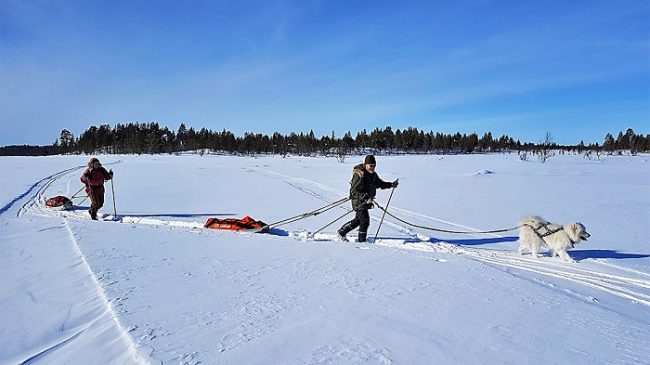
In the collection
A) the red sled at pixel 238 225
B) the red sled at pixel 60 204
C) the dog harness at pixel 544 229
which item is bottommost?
the red sled at pixel 60 204

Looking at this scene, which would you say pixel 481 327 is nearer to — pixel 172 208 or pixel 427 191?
pixel 172 208

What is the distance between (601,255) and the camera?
22.2 ft

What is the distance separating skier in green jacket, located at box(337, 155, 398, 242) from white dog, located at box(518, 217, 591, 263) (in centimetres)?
260

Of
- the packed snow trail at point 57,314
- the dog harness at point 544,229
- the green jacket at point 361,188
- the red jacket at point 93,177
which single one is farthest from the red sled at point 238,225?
the dog harness at point 544,229

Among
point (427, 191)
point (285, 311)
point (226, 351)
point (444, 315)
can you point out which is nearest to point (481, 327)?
point (444, 315)

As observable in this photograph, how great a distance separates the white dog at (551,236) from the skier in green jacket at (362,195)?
8.54ft

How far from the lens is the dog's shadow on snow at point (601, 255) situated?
21.6ft

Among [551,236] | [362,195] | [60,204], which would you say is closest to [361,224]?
[362,195]

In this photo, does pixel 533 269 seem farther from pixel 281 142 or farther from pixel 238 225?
pixel 281 142

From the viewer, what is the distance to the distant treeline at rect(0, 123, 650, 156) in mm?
98938

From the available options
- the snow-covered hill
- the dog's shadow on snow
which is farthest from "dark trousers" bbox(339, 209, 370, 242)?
the dog's shadow on snow

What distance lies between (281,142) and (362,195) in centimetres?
10520

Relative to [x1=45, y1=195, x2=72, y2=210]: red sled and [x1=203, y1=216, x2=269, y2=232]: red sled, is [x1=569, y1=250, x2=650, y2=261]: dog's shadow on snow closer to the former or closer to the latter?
[x1=203, y1=216, x2=269, y2=232]: red sled

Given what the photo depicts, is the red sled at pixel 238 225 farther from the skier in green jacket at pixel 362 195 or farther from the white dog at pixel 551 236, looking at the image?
the white dog at pixel 551 236
